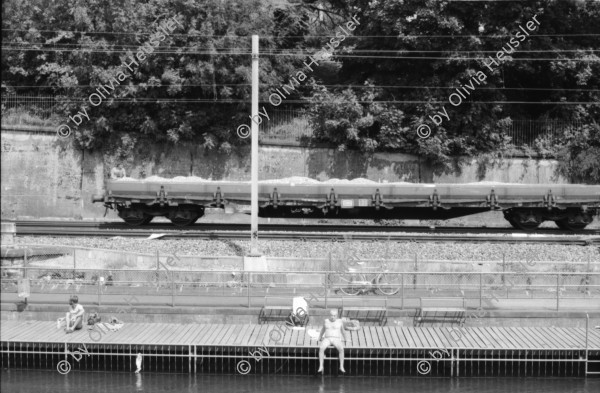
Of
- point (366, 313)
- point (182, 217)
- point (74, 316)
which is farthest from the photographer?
point (182, 217)

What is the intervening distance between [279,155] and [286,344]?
2159 centimetres

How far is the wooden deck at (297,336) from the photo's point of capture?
1515cm

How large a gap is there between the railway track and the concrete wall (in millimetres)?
9094

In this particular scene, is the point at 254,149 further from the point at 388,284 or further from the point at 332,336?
the point at 332,336

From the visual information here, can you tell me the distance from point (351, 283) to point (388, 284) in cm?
97

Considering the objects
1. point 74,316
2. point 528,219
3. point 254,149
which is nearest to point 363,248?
point 254,149

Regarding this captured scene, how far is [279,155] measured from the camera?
36156mm

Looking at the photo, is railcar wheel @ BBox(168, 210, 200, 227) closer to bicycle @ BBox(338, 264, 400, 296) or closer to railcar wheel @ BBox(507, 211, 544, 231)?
bicycle @ BBox(338, 264, 400, 296)

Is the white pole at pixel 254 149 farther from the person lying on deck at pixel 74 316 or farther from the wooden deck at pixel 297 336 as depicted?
the person lying on deck at pixel 74 316

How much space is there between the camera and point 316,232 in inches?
964

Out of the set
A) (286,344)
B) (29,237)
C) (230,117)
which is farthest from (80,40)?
(286,344)

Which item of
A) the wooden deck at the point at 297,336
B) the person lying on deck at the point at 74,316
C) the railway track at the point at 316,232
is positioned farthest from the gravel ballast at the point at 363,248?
the person lying on deck at the point at 74,316

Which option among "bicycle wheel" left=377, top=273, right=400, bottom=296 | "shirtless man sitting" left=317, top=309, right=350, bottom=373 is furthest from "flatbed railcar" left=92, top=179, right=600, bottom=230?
"shirtless man sitting" left=317, top=309, right=350, bottom=373

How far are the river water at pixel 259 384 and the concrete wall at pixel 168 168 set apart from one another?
20.8 metres
